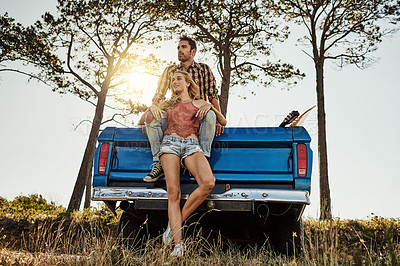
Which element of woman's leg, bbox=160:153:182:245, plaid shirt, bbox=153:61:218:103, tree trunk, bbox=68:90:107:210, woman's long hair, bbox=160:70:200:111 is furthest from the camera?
tree trunk, bbox=68:90:107:210

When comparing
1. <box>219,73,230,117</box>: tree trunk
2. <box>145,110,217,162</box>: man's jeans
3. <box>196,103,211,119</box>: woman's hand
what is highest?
<box>219,73,230,117</box>: tree trunk

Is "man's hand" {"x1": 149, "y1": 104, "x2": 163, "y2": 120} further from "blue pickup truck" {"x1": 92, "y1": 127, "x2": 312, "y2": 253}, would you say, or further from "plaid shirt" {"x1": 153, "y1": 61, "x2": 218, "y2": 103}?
"plaid shirt" {"x1": 153, "y1": 61, "x2": 218, "y2": 103}

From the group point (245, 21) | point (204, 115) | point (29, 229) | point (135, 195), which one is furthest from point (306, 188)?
point (245, 21)

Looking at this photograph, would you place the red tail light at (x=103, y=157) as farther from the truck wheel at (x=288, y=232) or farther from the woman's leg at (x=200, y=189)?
the truck wheel at (x=288, y=232)

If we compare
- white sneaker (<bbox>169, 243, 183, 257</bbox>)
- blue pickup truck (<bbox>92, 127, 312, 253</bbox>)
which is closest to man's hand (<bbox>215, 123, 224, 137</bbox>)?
blue pickup truck (<bbox>92, 127, 312, 253</bbox>)

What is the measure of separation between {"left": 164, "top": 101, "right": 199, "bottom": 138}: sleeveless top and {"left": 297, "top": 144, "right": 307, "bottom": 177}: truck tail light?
41.0 inches

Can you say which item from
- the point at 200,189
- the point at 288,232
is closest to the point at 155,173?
the point at 200,189

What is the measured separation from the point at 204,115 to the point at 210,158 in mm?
464

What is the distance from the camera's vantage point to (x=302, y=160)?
388cm

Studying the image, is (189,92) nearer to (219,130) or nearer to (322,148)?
(219,130)

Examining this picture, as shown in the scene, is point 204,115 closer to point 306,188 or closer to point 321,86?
point 306,188

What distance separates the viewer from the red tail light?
4152 mm

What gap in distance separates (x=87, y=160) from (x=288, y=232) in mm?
10363

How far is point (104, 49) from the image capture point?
15352 mm
